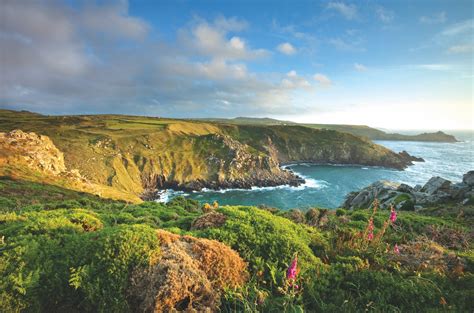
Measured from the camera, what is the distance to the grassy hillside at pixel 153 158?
51.4 meters

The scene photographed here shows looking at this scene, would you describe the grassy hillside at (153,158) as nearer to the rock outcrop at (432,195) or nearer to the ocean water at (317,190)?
the ocean water at (317,190)

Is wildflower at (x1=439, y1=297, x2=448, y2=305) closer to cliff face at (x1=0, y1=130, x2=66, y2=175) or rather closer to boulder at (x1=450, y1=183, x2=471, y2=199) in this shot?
boulder at (x1=450, y1=183, x2=471, y2=199)

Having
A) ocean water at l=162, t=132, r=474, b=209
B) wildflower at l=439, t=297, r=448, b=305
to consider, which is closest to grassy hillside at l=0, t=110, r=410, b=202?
ocean water at l=162, t=132, r=474, b=209

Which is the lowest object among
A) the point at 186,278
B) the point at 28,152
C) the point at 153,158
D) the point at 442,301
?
the point at 153,158

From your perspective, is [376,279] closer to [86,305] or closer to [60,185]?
[86,305]

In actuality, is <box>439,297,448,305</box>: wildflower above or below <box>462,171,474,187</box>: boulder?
above

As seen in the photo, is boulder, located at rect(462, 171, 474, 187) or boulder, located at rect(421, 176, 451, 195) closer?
boulder, located at rect(462, 171, 474, 187)

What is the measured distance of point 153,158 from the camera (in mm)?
98562

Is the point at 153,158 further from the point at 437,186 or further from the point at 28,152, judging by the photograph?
the point at 437,186

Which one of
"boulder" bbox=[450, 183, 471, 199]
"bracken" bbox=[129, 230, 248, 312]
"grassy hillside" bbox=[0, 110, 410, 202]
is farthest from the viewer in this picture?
"grassy hillside" bbox=[0, 110, 410, 202]

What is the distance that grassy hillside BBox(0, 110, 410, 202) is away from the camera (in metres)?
51.4

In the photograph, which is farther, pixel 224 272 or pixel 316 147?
pixel 316 147

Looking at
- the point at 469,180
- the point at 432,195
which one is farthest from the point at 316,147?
the point at 432,195

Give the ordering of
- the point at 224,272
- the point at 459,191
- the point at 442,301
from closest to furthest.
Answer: the point at 442,301, the point at 224,272, the point at 459,191
